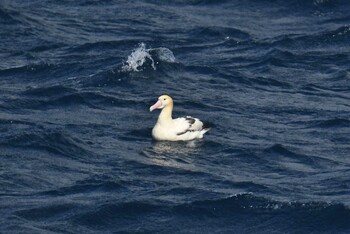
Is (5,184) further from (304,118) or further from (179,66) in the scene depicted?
(179,66)

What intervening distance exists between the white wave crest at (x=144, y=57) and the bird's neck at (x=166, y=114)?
4633 millimetres

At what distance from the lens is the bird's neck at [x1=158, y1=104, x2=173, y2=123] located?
3347 centimetres

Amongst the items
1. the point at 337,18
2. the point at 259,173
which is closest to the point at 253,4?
the point at 337,18

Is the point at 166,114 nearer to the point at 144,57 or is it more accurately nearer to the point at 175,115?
the point at 175,115

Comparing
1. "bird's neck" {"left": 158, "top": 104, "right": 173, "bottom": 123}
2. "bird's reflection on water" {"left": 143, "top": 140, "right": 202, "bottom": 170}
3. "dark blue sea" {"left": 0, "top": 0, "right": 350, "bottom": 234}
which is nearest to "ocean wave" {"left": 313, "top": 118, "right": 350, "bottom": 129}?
"dark blue sea" {"left": 0, "top": 0, "right": 350, "bottom": 234}

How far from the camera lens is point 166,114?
33.7 m

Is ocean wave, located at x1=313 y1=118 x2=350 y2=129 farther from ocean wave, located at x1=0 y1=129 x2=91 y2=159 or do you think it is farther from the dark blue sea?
ocean wave, located at x1=0 y1=129 x2=91 y2=159

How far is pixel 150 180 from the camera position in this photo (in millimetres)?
29875

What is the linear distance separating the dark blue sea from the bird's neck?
526 mm

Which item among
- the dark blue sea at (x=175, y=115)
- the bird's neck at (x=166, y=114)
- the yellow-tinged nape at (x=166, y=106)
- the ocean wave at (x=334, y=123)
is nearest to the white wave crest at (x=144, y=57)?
the dark blue sea at (x=175, y=115)

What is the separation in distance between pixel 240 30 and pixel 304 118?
8564 mm

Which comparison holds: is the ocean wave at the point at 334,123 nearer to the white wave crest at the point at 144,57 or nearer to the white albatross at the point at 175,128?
the white albatross at the point at 175,128

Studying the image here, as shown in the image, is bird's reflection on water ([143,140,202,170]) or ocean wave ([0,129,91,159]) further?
ocean wave ([0,129,91,159])

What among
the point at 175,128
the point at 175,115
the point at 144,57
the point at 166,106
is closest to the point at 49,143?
the point at 175,128
